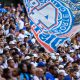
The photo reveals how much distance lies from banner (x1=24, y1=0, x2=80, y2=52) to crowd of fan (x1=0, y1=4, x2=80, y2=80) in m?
0.21

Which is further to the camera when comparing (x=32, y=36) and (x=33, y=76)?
(x=32, y=36)

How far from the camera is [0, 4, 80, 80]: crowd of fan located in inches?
332

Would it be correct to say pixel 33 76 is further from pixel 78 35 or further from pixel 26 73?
pixel 78 35

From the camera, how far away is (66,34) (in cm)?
1382

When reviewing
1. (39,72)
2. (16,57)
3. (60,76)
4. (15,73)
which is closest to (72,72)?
(60,76)

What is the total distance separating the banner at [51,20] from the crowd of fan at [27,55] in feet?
0.69

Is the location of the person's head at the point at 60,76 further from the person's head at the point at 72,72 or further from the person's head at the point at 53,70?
the person's head at the point at 72,72

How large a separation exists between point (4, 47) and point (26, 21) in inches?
117

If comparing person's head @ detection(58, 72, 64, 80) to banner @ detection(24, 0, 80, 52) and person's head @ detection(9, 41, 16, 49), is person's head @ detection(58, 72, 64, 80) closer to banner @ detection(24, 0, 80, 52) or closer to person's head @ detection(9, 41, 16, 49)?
person's head @ detection(9, 41, 16, 49)

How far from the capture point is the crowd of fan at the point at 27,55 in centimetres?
845

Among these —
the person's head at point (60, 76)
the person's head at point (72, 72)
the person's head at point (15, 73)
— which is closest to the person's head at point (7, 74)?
the person's head at point (15, 73)

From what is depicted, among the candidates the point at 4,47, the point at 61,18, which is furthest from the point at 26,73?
the point at 61,18

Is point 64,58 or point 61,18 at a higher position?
point 61,18

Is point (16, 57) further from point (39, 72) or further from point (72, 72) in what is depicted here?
point (72, 72)
